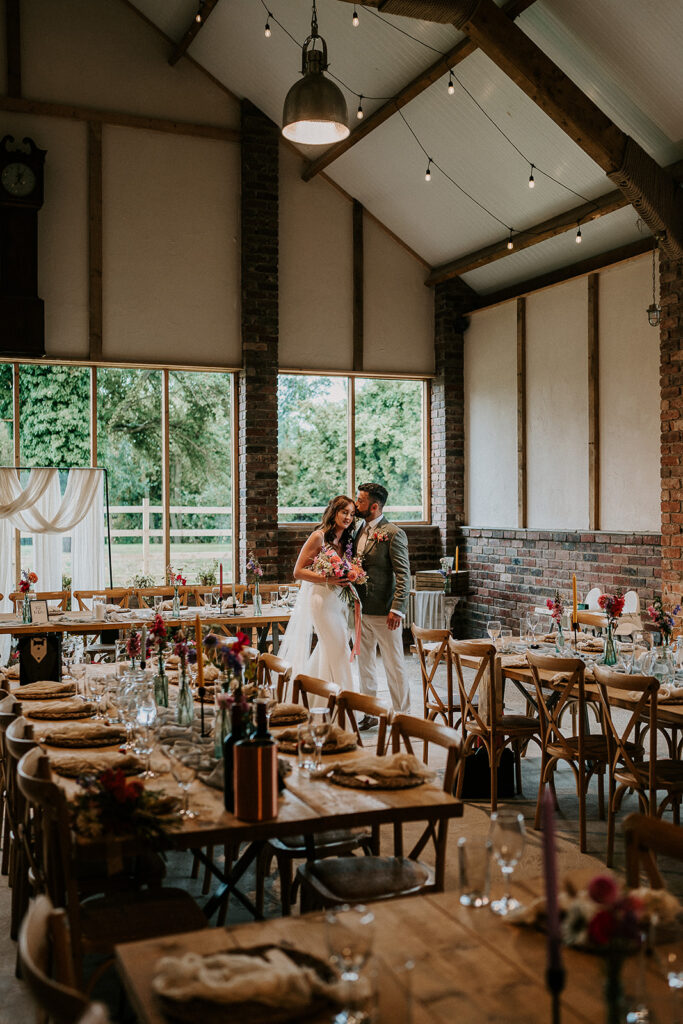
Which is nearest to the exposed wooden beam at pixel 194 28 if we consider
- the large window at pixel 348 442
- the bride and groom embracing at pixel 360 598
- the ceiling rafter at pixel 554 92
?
the ceiling rafter at pixel 554 92

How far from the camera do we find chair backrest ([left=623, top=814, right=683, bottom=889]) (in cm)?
225

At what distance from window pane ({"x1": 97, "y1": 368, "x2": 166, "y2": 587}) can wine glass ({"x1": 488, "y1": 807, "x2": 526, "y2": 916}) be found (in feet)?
27.7

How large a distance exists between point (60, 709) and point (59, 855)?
1360 millimetres

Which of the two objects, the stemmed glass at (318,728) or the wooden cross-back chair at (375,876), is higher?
the stemmed glass at (318,728)

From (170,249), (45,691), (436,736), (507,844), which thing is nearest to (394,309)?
(170,249)

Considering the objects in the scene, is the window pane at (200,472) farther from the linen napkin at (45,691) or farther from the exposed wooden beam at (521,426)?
the linen napkin at (45,691)

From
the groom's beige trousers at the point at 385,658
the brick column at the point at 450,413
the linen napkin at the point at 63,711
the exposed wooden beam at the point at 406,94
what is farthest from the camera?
the brick column at the point at 450,413

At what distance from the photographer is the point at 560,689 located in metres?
4.94

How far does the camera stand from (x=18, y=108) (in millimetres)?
9516

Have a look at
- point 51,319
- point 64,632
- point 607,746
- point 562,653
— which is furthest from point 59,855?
point 51,319

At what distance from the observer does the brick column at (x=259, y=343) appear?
34.0ft

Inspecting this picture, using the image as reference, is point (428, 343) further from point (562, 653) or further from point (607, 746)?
point (607, 746)

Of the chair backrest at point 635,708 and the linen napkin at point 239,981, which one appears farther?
the chair backrest at point 635,708

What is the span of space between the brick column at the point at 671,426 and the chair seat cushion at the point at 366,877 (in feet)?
16.9
